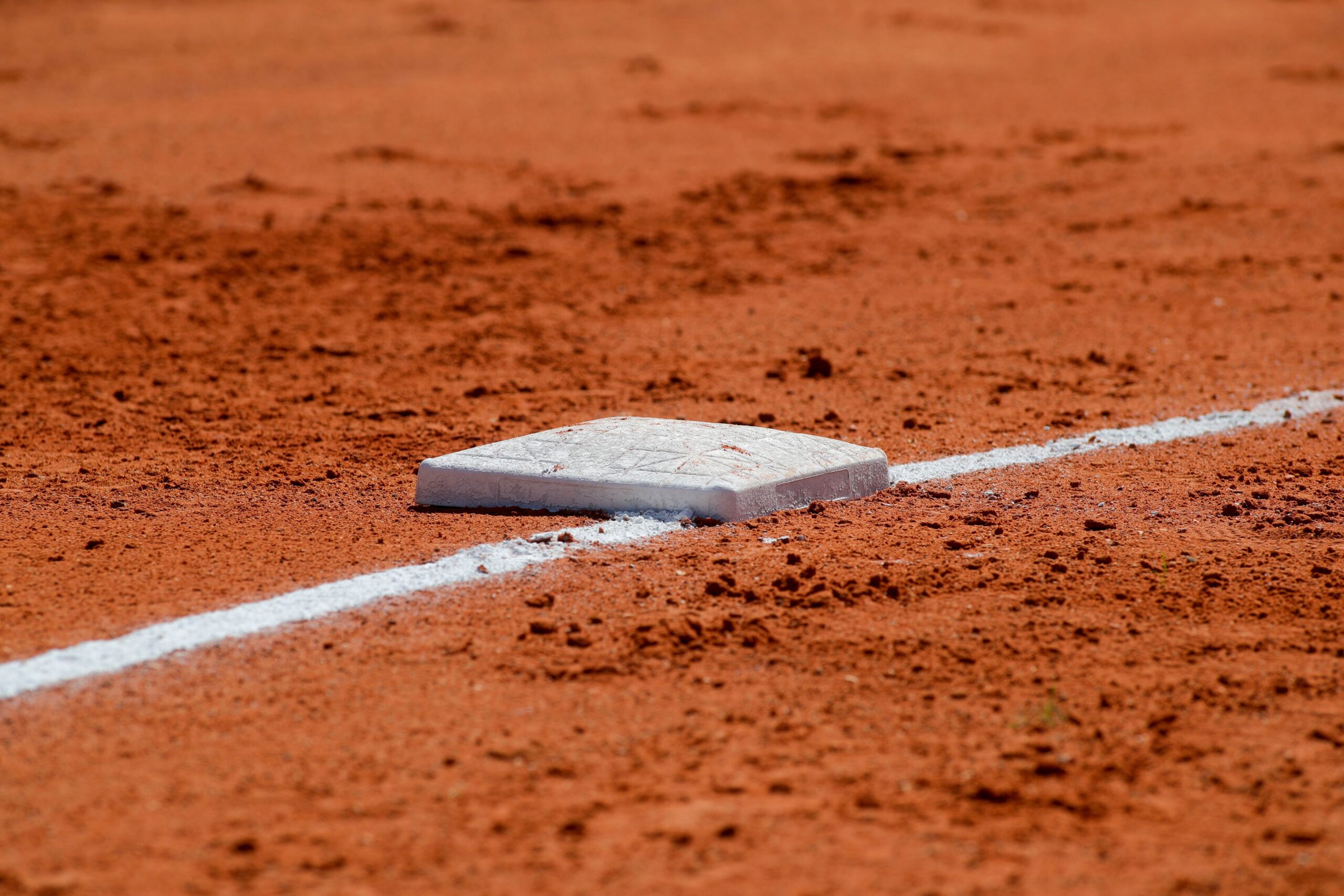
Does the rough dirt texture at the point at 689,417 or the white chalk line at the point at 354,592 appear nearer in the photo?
the rough dirt texture at the point at 689,417

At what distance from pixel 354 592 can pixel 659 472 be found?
864 millimetres

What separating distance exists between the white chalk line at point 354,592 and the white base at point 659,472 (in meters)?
0.09

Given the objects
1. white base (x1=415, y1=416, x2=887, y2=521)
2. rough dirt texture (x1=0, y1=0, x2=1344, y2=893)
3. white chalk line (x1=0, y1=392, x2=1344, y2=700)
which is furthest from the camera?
white base (x1=415, y1=416, x2=887, y2=521)

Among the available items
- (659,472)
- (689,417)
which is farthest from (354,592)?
(689,417)

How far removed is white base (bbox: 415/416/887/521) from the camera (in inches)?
135

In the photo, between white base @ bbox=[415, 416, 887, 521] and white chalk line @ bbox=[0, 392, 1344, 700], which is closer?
white chalk line @ bbox=[0, 392, 1344, 700]

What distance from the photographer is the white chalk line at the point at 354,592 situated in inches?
104

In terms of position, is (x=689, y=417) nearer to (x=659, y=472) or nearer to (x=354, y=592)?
(x=659, y=472)

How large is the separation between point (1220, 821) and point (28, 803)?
6.00ft

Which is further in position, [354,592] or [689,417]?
[689,417]

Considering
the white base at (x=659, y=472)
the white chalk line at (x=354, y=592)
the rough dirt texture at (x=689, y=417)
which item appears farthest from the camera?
the white base at (x=659, y=472)

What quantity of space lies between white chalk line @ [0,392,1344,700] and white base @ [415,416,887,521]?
9 centimetres

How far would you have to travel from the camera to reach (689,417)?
4504 mm

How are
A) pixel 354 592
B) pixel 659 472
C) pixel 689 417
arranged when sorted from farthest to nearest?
pixel 689 417, pixel 659 472, pixel 354 592
